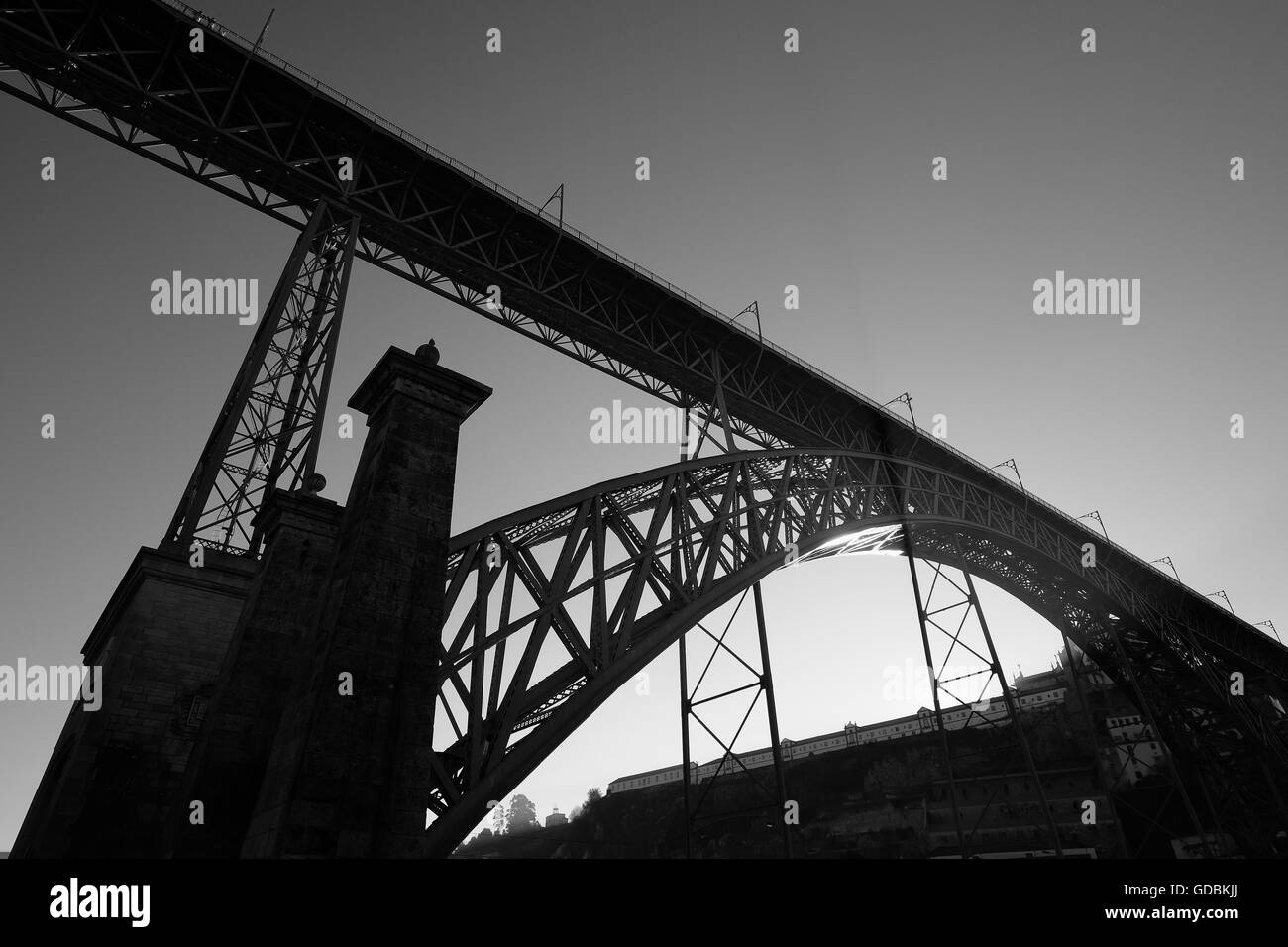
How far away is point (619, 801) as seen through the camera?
6544 cm

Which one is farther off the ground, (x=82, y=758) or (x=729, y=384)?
(x=729, y=384)

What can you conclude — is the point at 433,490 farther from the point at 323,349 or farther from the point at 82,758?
the point at 323,349

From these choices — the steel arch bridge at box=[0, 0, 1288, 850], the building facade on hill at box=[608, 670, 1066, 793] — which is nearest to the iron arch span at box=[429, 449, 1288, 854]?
the steel arch bridge at box=[0, 0, 1288, 850]

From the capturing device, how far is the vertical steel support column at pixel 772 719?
1045cm

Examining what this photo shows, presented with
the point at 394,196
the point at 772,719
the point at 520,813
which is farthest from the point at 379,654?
the point at 520,813

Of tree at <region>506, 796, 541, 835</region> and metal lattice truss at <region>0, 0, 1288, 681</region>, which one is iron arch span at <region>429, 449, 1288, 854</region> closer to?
metal lattice truss at <region>0, 0, 1288, 681</region>

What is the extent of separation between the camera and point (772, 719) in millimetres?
11664

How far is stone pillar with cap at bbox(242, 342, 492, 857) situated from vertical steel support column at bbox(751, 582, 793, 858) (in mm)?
6527

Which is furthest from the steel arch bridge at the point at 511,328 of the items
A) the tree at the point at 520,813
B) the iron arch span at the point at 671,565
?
the tree at the point at 520,813

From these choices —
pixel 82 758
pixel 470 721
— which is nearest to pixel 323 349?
pixel 82 758

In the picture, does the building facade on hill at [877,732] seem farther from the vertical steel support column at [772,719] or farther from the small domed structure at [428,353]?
the small domed structure at [428,353]

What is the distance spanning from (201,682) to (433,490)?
18.0 feet

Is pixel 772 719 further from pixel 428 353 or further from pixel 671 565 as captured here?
pixel 428 353

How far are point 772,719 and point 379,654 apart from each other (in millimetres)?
7914
